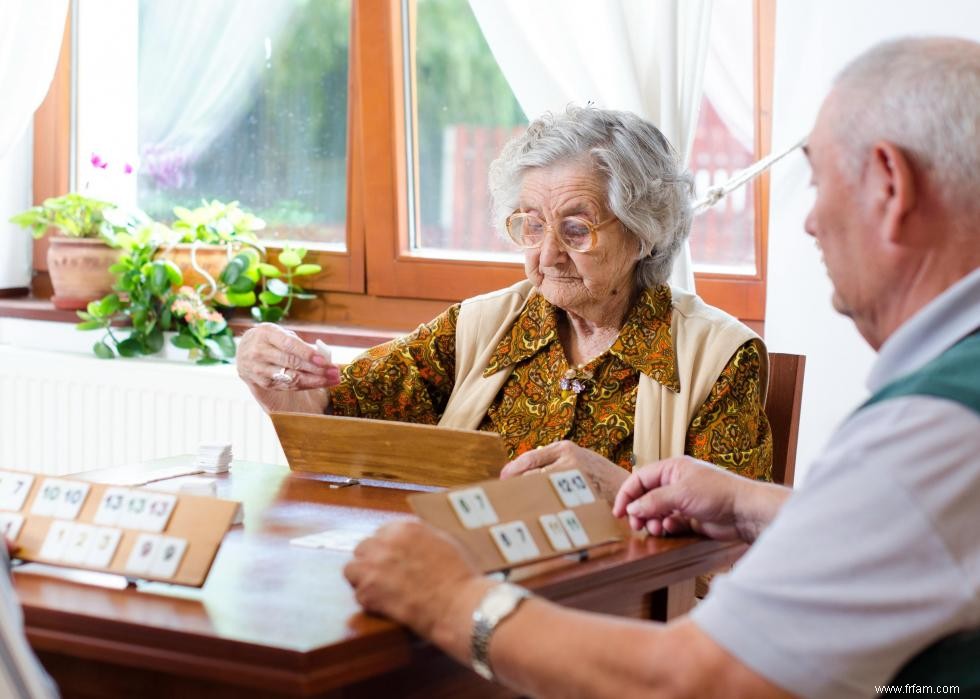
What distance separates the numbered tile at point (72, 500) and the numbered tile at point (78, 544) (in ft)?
0.08

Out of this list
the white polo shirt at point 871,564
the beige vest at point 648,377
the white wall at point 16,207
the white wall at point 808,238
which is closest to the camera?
the white polo shirt at point 871,564

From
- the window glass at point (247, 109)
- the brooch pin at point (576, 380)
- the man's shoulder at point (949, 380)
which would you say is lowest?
the brooch pin at point (576, 380)

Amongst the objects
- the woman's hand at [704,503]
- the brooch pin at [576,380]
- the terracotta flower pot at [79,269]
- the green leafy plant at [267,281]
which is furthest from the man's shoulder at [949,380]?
the terracotta flower pot at [79,269]

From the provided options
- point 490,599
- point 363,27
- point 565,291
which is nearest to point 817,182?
point 490,599

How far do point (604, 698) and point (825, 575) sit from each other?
23cm

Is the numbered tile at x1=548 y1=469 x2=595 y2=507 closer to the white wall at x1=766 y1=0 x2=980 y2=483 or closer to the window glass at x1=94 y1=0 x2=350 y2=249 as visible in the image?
the white wall at x1=766 y1=0 x2=980 y2=483

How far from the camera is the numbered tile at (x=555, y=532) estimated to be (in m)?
1.54

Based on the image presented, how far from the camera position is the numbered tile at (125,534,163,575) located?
1.41 meters

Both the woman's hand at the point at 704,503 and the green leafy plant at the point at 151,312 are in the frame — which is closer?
the woman's hand at the point at 704,503

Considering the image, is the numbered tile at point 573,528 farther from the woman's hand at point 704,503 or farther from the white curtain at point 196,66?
the white curtain at point 196,66

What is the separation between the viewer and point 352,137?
3977mm

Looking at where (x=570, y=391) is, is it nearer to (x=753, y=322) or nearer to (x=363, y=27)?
(x=753, y=322)

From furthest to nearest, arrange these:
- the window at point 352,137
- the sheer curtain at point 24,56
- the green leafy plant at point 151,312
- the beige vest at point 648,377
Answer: the sheer curtain at point 24,56
the green leafy plant at point 151,312
the window at point 352,137
the beige vest at point 648,377

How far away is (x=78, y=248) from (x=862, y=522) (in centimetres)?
349
